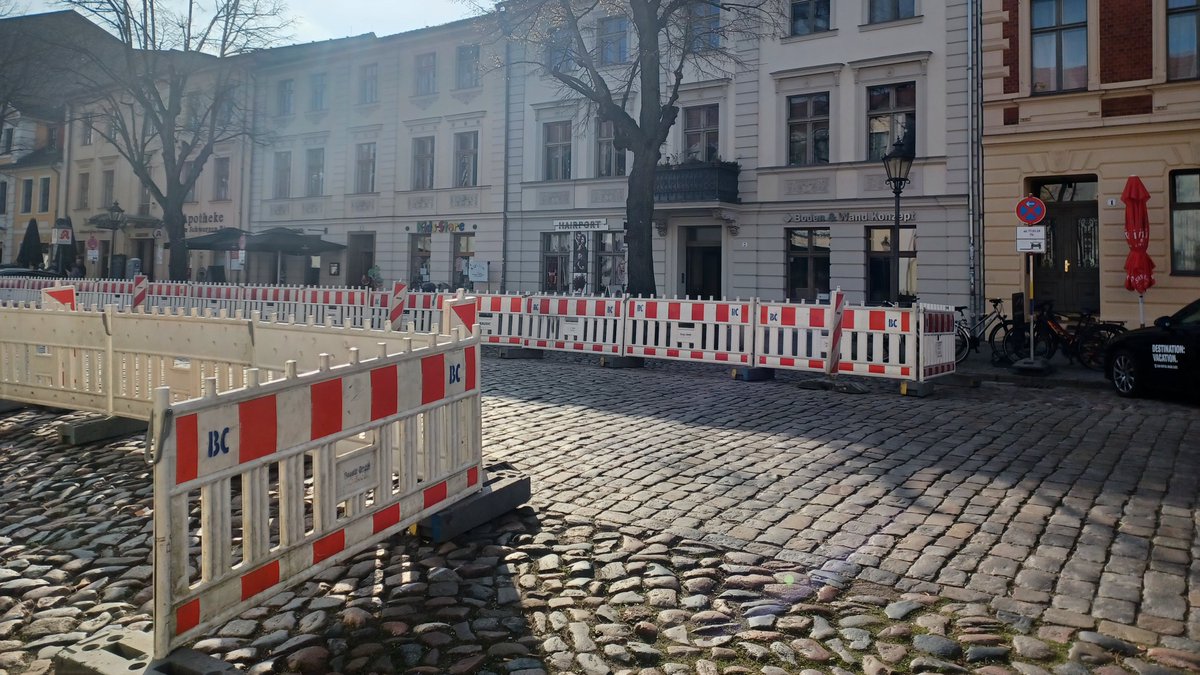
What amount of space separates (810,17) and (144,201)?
3569cm

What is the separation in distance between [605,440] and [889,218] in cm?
1678

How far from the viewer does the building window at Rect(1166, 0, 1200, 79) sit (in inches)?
707

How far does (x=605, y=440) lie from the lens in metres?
7.73

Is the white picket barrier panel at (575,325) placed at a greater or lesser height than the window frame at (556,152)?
lesser

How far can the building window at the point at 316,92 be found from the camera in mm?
35750

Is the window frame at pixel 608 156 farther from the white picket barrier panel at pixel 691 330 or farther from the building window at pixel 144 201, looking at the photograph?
the building window at pixel 144 201

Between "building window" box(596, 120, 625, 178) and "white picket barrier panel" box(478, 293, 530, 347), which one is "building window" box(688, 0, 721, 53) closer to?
"building window" box(596, 120, 625, 178)

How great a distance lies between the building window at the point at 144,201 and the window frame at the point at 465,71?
21.3 meters

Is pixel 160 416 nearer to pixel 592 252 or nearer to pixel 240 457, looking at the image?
pixel 240 457

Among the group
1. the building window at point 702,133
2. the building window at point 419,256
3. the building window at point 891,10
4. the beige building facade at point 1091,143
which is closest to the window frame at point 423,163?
the building window at point 419,256

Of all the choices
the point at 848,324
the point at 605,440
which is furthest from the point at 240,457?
the point at 848,324

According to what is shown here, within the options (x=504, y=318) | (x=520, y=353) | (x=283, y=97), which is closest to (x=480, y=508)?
(x=520, y=353)

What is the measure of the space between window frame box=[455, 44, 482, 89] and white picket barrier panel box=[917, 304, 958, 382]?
72.3 feet

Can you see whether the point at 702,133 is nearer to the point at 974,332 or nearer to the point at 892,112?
the point at 892,112
